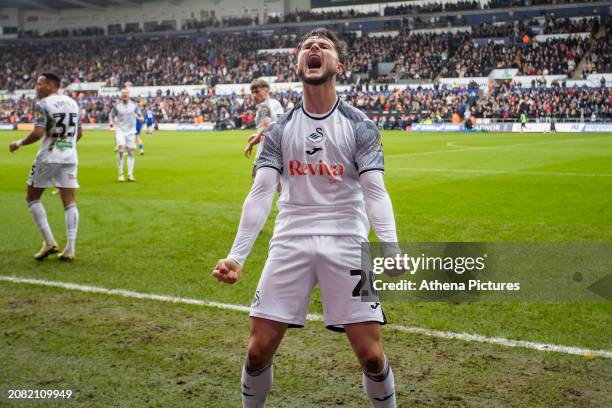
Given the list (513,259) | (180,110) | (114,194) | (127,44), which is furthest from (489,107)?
(127,44)

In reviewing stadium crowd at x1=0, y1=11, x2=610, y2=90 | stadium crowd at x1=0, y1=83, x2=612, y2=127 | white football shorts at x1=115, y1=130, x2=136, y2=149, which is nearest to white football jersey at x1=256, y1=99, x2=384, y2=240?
white football shorts at x1=115, y1=130, x2=136, y2=149

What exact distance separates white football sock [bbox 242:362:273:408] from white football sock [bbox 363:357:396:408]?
1.86 ft

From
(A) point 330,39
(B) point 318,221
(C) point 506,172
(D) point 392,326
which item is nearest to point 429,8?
(C) point 506,172

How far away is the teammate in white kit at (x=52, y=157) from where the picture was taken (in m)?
8.59

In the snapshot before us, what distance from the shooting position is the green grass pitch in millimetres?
4453

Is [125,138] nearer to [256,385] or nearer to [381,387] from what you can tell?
[256,385]

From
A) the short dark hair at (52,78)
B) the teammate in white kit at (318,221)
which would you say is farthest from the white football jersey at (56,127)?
the teammate in white kit at (318,221)

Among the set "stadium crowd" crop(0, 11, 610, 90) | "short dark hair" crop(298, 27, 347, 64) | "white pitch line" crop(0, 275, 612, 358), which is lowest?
"white pitch line" crop(0, 275, 612, 358)

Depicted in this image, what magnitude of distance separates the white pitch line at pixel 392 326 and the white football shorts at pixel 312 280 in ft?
7.43

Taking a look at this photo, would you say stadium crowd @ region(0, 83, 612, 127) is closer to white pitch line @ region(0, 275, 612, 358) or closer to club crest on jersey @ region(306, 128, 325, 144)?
white pitch line @ region(0, 275, 612, 358)

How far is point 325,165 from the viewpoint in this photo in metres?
Result: 3.62

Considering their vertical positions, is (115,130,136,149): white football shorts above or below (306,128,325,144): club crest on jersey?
below

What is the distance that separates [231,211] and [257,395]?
9.18m

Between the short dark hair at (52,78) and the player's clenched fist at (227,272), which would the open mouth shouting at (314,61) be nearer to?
the player's clenched fist at (227,272)
